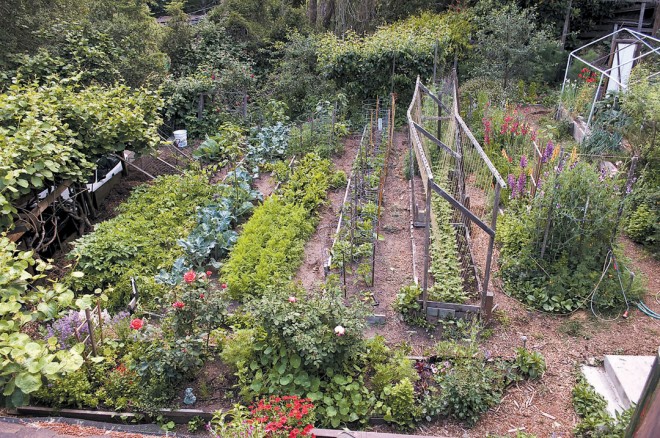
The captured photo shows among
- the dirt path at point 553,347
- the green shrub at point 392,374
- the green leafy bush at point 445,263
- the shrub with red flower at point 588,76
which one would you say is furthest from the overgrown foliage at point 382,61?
the green shrub at point 392,374

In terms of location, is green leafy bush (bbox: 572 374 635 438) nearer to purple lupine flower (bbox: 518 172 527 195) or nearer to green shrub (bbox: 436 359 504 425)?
green shrub (bbox: 436 359 504 425)

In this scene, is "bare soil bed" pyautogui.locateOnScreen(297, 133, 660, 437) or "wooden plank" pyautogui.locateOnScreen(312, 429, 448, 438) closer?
"wooden plank" pyautogui.locateOnScreen(312, 429, 448, 438)

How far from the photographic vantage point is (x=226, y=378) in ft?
15.5

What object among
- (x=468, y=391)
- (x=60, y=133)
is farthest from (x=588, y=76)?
(x=60, y=133)

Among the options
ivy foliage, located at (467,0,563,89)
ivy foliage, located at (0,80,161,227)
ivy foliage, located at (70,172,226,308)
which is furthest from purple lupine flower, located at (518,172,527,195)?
ivy foliage, located at (0,80,161,227)

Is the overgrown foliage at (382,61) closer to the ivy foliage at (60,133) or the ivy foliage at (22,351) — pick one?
the ivy foliage at (60,133)

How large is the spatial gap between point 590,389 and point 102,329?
5.10 metres

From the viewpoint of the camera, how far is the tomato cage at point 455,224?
530 cm

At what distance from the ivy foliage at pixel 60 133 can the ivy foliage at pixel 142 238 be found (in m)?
0.86

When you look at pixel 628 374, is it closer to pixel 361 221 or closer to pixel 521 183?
pixel 521 183

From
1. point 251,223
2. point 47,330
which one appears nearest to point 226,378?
point 47,330

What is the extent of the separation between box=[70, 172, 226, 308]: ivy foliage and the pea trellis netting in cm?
230

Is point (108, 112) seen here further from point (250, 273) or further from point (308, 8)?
point (308, 8)

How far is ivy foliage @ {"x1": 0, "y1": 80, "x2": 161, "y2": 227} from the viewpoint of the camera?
567 cm
